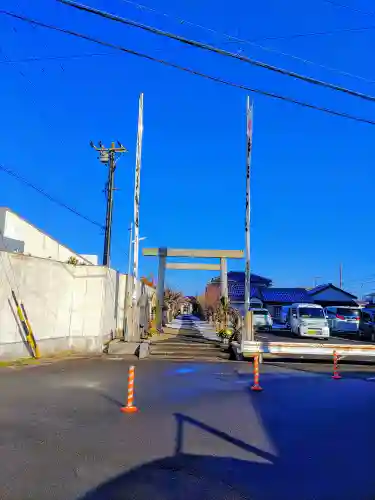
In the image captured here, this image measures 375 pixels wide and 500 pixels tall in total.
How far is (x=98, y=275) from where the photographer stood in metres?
15.0

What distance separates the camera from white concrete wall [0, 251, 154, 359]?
12172mm

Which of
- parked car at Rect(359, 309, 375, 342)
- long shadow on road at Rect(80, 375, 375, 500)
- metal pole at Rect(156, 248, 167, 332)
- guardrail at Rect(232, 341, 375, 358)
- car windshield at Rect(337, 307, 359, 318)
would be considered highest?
metal pole at Rect(156, 248, 167, 332)

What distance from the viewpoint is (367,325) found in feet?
86.3

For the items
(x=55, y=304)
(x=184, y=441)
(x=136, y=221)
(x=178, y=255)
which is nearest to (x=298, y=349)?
(x=136, y=221)

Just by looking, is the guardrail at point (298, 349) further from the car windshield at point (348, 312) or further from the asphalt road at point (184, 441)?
the car windshield at point (348, 312)

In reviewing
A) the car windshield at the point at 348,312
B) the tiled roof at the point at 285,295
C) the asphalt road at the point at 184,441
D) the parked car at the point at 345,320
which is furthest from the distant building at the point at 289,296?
the asphalt road at the point at 184,441

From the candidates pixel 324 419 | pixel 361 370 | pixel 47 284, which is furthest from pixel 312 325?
pixel 324 419

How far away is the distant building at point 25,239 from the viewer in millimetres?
17953

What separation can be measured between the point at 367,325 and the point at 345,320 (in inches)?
169

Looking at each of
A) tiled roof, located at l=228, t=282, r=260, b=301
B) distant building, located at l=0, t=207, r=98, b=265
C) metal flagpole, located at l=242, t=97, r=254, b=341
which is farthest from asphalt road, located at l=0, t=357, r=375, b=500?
tiled roof, located at l=228, t=282, r=260, b=301

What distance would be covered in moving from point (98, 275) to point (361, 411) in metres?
10.2

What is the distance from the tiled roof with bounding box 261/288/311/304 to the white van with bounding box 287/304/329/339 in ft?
85.1

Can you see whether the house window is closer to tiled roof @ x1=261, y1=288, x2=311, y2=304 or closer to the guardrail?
tiled roof @ x1=261, y1=288, x2=311, y2=304

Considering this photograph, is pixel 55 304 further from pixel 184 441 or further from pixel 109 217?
pixel 184 441
